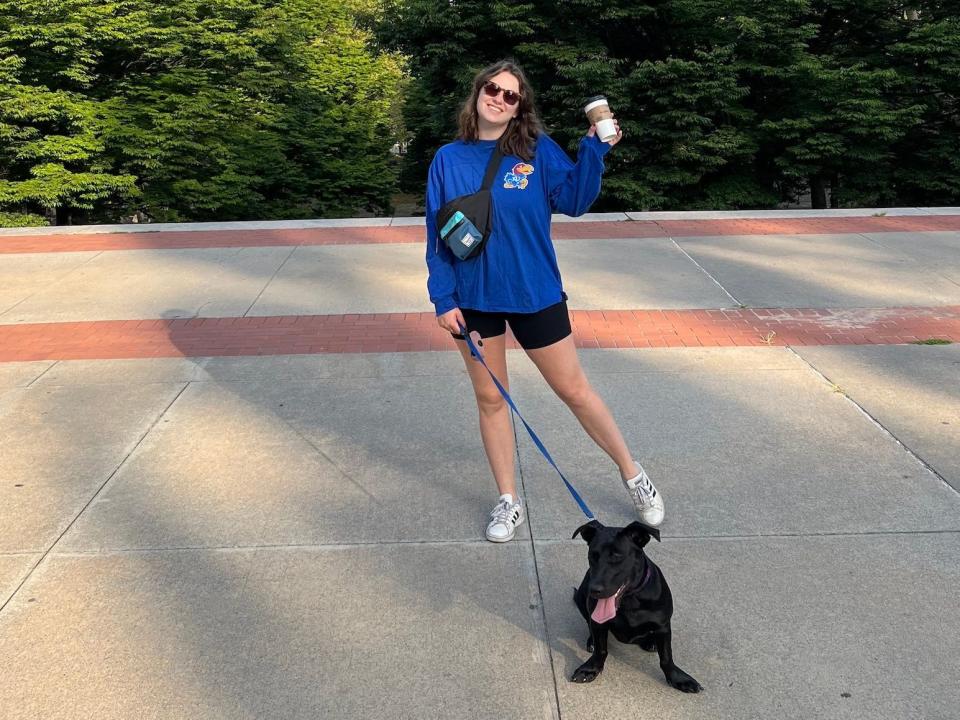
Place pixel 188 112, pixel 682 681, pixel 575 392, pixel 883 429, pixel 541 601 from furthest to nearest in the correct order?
pixel 188 112 → pixel 883 429 → pixel 575 392 → pixel 541 601 → pixel 682 681

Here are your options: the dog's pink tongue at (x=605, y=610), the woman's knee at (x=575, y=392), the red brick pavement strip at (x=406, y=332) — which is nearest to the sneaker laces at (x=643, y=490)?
the woman's knee at (x=575, y=392)

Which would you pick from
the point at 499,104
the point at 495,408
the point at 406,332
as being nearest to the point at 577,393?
the point at 495,408

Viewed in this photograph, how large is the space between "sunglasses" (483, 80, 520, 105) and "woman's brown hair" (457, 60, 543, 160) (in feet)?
0.08

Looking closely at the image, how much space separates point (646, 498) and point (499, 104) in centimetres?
162

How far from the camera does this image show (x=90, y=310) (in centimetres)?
727

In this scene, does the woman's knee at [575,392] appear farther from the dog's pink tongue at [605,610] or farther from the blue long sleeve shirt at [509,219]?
the dog's pink tongue at [605,610]

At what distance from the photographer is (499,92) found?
3.22m

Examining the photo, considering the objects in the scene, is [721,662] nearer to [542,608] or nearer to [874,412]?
[542,608]

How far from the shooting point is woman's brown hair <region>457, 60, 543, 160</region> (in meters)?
3.27

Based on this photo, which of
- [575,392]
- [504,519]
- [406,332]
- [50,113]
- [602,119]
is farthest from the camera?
[50,113]

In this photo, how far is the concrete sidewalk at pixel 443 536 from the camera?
283 cm

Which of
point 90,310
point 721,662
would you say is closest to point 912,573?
point 721,662

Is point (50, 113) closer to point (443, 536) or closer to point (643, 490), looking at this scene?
point (443, 536)

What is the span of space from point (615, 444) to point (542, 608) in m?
0.76
